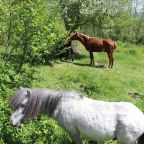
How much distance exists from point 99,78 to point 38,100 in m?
9.88

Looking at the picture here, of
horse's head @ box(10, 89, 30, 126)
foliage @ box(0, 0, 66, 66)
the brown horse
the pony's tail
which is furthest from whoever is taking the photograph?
the brown horse

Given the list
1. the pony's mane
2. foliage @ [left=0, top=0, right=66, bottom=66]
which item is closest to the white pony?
the pony's mane

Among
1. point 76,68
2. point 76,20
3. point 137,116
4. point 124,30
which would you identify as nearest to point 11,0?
point 137,116

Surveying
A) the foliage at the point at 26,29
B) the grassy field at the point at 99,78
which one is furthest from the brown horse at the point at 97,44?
the foliage at the point at 26,29

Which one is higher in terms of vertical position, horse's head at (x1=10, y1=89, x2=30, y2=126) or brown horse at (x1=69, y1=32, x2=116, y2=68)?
horse's head at (x1=10, y1=89, x2=30, y2=126)

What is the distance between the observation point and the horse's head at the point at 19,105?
7.27 m

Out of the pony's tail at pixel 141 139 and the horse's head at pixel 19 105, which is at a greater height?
the horse's head at pixel 19 105

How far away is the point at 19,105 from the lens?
7281mm

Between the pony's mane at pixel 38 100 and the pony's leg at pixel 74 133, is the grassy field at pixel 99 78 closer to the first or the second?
the pony's leg at pixel 74 133

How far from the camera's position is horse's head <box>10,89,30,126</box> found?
7270 mm

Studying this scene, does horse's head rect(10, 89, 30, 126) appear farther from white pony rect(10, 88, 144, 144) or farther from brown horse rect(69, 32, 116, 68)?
brown horse rect(69, 32, 116, 68)

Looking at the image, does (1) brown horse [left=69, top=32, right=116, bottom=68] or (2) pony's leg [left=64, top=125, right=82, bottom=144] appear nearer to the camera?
(2) pony's leg [left=64, top=125, right=82, bottom=144]

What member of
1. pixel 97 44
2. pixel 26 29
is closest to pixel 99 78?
pixel 97 44

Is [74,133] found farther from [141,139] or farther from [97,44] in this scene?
[97,44]
